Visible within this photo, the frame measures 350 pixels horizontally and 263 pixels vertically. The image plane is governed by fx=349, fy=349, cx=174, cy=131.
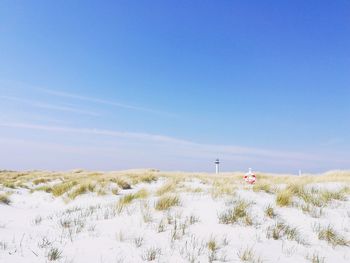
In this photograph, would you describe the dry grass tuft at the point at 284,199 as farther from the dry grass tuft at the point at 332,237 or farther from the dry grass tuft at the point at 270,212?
the dry grass tuft at the point at 332,237

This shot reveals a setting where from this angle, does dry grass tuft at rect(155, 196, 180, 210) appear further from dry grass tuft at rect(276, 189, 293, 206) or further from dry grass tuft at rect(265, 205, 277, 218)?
dry grass tuft at rect(276, 189, 293, 206)

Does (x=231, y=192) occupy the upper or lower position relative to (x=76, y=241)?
upper

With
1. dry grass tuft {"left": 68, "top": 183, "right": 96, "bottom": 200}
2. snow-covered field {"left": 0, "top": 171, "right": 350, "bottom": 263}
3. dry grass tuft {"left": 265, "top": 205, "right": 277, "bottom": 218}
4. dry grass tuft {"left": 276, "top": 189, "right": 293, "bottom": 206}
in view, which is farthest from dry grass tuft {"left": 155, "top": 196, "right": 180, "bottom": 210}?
dry grass tuft {"left": 68, "top": 183, "right": 96, "bottom": 200}

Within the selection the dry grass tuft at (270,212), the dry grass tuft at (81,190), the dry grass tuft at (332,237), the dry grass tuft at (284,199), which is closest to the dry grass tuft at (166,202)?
the dry grass tuft at (270,212)

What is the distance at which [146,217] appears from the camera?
6281mm

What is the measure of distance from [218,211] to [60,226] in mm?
2944

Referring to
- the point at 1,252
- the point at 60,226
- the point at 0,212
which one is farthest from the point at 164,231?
the point at 0,212

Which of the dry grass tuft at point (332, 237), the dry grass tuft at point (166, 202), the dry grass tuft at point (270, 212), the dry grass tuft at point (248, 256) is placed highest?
the dry grass tuft at point (166, 202)

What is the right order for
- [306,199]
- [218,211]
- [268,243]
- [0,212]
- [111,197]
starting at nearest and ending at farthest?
[268,243] < [218,211] < [306,199] < [0,212] < [111,197]

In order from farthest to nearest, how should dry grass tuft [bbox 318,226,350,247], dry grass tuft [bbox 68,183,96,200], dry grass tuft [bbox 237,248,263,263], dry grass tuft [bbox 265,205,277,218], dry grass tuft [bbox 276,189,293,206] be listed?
1. dry grass tuft [bbox 68,183,96,200]
2. dry grass tuft [bbox 276,189,293,206]
3. dry grass tuft [bbox 265,205,277,218]
4. dry grass tuft [bbox 318,226,350,247]
5. dry grass tuft [bbox 237,248,263,263]

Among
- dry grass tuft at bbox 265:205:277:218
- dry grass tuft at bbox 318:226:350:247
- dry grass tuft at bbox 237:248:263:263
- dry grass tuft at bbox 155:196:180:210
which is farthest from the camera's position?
dry grass tuft at bbox 155:196:180:210

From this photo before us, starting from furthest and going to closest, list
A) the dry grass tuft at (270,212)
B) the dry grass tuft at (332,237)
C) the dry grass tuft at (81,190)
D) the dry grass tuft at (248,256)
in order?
the dry grass tuft at (81,190) → the dry grass tuft at (270,212) → the dry grass tuft at (332,237) → the dry grass tuft at (248,256)

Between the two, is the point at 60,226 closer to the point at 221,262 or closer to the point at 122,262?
the point at 122,262

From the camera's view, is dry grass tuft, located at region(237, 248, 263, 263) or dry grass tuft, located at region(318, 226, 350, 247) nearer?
dry grass tuft, located at region(237, 248, 263, 263)
